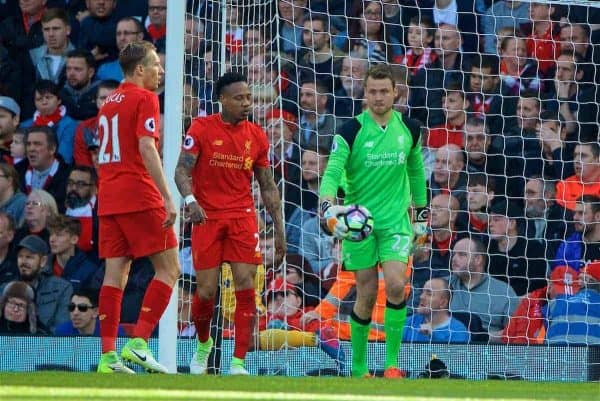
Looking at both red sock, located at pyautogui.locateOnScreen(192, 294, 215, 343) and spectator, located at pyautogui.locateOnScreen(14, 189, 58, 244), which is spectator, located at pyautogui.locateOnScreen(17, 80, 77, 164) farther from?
red sock, located at pyautogui.locateOnScreen(192, 294, 215, 343)

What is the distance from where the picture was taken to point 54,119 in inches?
466

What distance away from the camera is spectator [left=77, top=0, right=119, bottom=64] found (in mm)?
12086

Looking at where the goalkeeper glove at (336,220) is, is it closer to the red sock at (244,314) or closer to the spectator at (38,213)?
the red sock at (244,314)

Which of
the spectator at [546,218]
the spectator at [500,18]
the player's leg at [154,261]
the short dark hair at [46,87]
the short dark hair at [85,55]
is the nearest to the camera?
the player's leg at [154,261]

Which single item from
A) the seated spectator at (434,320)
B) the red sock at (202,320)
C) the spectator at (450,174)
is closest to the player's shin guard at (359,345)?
the red sock at (202,320)

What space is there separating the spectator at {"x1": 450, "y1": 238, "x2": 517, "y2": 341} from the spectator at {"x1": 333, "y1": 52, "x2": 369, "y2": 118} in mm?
1585

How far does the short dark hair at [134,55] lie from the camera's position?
827 cm

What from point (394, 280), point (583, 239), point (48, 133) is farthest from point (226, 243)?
point (583, 239)

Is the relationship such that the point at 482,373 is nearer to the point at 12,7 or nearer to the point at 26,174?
the point at 26,174

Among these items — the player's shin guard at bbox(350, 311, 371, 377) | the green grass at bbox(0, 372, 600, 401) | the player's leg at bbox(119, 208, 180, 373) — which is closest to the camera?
the green grass at bbox(0, 372, 600, 401)

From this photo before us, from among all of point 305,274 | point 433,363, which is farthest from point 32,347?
point 433,363

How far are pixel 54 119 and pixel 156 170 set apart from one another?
4.14 metres

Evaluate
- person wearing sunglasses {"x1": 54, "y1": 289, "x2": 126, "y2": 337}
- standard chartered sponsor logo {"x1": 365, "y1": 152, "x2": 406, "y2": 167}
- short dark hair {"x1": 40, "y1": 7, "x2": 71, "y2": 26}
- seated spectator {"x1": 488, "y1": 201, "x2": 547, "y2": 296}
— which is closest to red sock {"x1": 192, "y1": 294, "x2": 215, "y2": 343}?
standard chartered sponsor logo {"x1": 365, "y1": 152, "x2": 406, "y2": 167}

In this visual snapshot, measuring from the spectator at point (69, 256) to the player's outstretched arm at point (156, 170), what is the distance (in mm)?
3540
